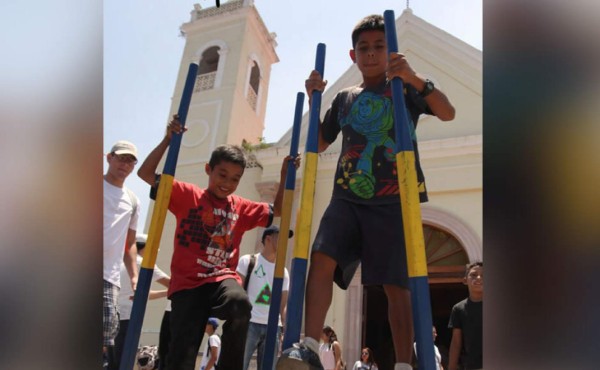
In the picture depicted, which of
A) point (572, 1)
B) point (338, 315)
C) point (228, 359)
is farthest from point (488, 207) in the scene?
point (338, 315)

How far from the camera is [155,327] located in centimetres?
1083

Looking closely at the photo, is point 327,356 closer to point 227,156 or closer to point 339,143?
point 227,156

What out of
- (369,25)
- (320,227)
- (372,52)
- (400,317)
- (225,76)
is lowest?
(400,317)

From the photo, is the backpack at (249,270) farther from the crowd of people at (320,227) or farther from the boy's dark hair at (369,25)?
the boy's dark hair at (369,25)

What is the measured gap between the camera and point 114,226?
3.11 metres

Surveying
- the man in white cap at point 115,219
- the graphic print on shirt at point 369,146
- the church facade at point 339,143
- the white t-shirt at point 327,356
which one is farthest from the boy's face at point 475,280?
the church facade at point 339,143

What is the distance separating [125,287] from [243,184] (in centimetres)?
751

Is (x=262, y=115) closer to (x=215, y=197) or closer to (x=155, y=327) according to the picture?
(x=155, y=327)

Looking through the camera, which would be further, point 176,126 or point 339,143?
point 339,143

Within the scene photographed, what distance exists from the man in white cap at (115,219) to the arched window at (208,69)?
35.7 ft

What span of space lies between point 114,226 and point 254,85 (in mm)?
12730

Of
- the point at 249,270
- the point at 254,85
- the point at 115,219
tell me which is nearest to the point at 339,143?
the point at 254,85

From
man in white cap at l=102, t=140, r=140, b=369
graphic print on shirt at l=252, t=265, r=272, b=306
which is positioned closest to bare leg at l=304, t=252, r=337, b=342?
man in white cap at l=102, t=140, r=140, b=369

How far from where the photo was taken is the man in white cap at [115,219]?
9.86ft
